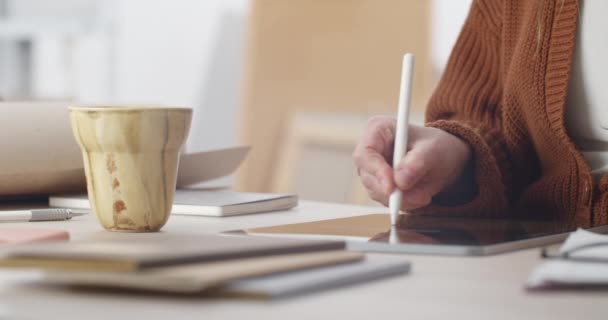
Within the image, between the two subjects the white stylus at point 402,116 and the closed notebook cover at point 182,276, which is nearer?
the closed notebook cover at point 182,276

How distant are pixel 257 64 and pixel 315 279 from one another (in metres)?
2.44

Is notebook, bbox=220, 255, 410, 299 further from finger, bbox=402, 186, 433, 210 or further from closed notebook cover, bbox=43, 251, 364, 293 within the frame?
finger, bbox=402, 186, 433, 210

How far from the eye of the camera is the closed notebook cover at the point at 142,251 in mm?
450

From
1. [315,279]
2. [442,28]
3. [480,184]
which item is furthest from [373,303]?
[442,28]

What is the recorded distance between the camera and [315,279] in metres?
0.47

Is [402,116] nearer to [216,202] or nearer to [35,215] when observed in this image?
[216,202]

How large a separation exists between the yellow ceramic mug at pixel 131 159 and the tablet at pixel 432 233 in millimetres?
80

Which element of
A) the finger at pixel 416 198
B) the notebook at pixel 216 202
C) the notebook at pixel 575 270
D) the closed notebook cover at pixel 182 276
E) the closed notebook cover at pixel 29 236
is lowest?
the notebook at pixel 216 202

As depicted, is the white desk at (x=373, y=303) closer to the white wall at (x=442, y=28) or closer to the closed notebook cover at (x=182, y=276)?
the closed notebook cover at (x=182, y=276)

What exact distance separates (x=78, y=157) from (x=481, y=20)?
→ 0.52m

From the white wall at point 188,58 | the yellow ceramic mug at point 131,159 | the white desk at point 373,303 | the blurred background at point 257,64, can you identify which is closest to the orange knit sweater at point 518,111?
the yellow ceramic mug at point 131,159

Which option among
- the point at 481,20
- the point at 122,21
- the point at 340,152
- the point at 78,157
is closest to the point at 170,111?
the point at 78,157

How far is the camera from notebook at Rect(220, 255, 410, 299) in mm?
439

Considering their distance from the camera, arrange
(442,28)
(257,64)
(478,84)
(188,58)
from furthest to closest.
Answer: (188,58), (257,64), (442,28), (478,84)
